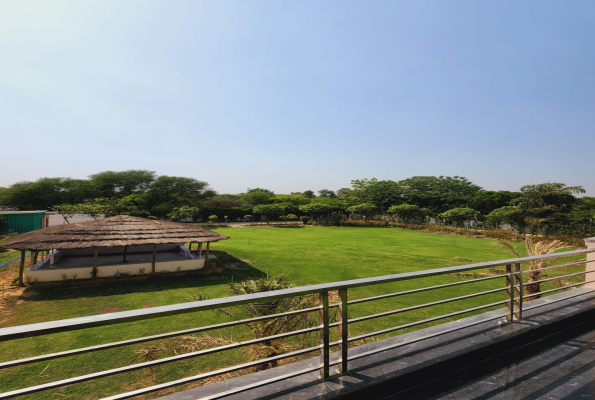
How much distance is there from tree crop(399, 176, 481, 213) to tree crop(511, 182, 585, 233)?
1648 cm

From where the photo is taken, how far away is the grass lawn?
4.17m

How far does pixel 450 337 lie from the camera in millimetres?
2340

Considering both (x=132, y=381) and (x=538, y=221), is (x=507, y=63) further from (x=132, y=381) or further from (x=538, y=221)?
(x=132, y=381)

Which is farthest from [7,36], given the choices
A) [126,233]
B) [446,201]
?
[446,201]

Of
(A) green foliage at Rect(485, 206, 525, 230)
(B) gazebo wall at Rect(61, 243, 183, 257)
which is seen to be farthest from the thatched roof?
(A) green foliage at Rect(485, 206, 525, 230)

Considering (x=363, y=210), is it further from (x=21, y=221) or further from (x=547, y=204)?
(x=21, y=221)

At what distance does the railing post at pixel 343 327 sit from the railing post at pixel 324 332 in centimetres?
9

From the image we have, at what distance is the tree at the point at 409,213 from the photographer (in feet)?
97.3

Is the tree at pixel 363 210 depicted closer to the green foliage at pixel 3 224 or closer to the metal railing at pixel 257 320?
the green foliage at pixel 3 224

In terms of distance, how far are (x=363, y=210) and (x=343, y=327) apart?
31580 millimetres

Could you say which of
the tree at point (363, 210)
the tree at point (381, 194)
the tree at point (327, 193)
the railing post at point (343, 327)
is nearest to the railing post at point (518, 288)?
the railing post at point (343, 327)

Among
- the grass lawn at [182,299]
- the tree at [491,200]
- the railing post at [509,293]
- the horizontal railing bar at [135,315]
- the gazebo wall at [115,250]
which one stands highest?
the tree at [491,200]

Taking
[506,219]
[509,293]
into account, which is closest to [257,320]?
[509,293]

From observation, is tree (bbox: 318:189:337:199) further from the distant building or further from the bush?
the distant building
